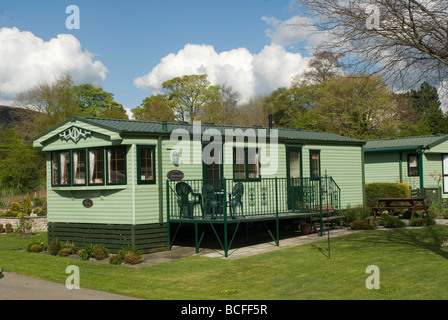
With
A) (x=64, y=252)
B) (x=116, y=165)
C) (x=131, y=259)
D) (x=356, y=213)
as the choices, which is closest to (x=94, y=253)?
(x=64, y=252)

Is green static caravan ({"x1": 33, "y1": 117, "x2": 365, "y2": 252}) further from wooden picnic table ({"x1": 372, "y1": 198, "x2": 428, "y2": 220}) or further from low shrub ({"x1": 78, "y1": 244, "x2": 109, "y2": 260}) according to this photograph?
wooden picnic table ({"x1": 372, "y1": 198, "x2": 428, "y2": 220})

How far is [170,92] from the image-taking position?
51188 millimetres

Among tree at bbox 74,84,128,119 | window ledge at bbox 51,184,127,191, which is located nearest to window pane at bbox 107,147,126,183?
window ledge at bbox 51,184,127,191

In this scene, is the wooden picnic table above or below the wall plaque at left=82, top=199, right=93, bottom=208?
below

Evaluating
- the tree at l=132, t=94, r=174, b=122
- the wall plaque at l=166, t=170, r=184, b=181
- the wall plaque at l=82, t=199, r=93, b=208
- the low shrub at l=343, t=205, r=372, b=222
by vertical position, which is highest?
the tree at l=132, t=94, r=174, b=122

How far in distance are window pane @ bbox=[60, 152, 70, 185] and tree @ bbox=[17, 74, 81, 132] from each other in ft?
70.8

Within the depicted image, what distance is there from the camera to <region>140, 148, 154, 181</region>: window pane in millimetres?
13445

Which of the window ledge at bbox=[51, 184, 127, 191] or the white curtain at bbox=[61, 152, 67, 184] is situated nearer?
the window ledge at bbox=[51, 184, 127, 191]

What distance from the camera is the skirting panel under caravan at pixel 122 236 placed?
13234 mm

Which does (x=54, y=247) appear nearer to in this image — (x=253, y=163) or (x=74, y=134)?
(x=74, y=134)

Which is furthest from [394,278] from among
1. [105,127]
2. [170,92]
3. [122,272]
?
[170,92]

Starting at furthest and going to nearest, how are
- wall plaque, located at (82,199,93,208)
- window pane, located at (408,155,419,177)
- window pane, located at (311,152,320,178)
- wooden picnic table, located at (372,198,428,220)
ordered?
window pane, located at (408,155,419,177) → window pane, located at (311,152,320,178) → wooden picnic table, located at (372,198,428,220) → wall plaque, located at (82,199,93,208)

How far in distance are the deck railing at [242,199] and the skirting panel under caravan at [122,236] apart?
0.61m

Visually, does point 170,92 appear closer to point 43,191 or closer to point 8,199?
point 43,191
